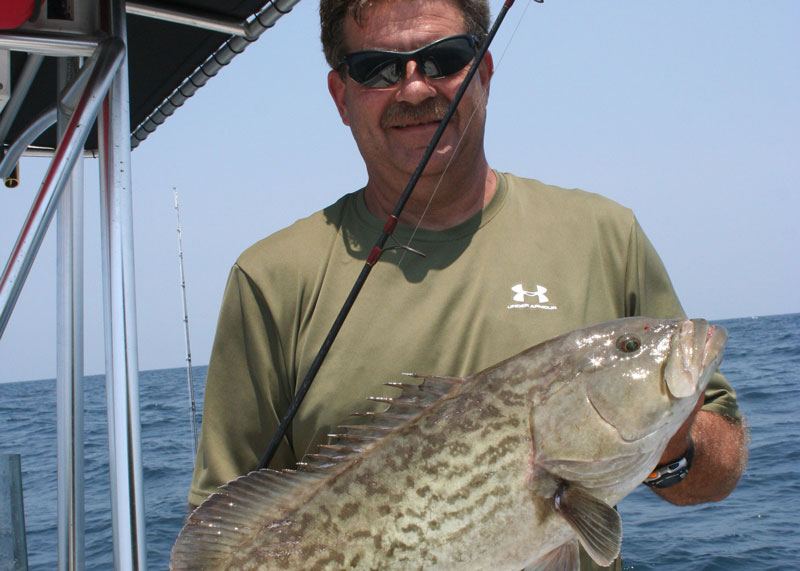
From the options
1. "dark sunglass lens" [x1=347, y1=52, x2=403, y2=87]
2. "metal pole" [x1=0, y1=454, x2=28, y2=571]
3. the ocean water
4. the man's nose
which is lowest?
the ocean water

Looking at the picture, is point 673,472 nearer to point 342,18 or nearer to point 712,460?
point 712,460

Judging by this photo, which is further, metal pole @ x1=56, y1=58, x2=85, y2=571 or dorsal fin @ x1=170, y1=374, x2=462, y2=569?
metal pole @ x1=56, y1=58, x2=85, y2=571

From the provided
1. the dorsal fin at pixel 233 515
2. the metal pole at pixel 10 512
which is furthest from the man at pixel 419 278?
the metal pole at pixel 10 512

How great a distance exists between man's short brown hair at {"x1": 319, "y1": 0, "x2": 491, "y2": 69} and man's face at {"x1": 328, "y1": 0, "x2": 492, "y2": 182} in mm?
35

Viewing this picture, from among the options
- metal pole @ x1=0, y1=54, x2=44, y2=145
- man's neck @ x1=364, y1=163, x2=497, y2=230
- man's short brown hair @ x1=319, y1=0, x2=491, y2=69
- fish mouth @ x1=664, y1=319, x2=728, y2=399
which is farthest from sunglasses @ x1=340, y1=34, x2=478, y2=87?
metal pole @ x1=0, y1=54, x2=44, y2=145

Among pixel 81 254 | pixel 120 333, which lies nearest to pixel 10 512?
pixel 120 333

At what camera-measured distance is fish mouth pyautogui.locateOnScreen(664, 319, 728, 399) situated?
6.15 ft

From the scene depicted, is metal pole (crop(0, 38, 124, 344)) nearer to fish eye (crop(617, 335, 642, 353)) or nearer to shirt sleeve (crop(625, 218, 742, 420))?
fish eye (crop(617, 335, 642, 353))

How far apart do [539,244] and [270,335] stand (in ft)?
3.19

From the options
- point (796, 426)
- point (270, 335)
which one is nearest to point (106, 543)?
point (270, 335)

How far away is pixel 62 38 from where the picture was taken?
2.27 meters

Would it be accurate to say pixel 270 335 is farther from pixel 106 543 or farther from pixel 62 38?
pixel 106 543

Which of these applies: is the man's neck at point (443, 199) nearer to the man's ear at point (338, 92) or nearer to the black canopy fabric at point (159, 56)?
the man's ear at point (338, 92)

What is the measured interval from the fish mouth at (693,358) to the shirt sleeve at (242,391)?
129cm
